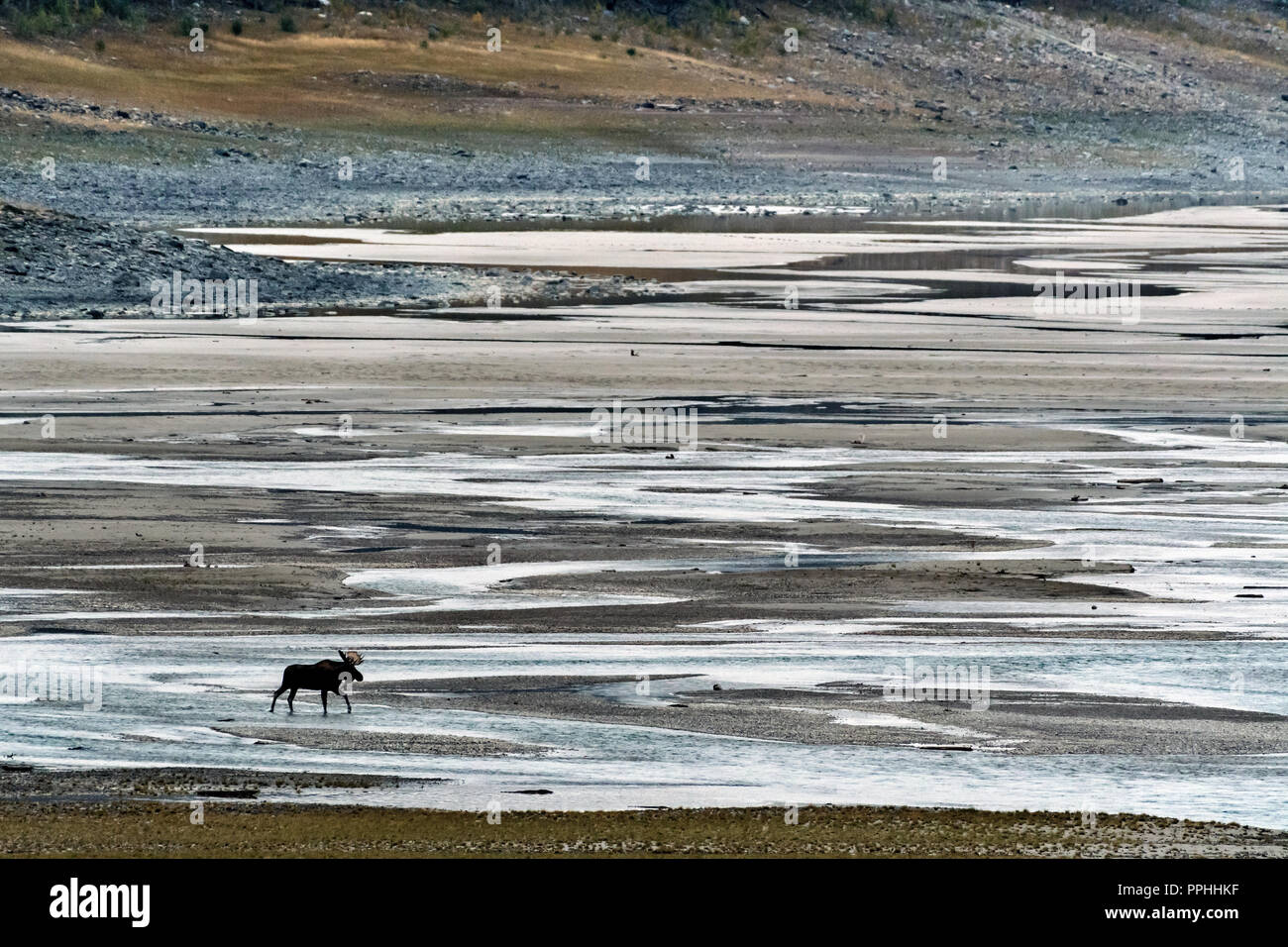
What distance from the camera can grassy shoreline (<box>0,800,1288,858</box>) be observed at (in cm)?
820

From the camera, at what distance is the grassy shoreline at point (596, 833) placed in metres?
8.20

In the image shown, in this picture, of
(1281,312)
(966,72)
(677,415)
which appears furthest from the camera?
(966,72)

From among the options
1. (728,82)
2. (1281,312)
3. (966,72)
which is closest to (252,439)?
(1281,312)

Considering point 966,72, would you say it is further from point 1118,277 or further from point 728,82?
point 1118,277

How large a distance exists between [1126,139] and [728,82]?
51.1ft

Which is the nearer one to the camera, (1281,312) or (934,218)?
(1281,312)

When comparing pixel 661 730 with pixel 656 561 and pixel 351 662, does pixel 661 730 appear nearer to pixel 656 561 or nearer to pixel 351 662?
pixel 351 662

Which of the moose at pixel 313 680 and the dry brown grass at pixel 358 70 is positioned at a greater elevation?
the dry brown grass at pixel 358 70

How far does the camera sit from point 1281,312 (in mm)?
31984

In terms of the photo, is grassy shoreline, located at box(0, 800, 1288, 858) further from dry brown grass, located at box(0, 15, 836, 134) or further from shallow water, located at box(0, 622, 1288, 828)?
dry brown grass, located at box(0, 15, 836, 134)

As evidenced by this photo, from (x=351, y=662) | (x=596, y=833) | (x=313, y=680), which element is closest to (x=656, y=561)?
(x=351, y=662)

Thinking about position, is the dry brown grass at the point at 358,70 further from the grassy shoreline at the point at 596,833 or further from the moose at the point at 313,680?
the grassy shoreline at the point at 596,833

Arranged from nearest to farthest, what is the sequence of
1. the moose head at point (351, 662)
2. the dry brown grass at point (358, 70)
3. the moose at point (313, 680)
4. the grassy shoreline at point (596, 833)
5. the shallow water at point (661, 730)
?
the grassy shoreline at point (596, 833), the shallow water at point (661, 730), the moose at point (313, 680), the moose head at point (351, 662), the dry brown grass at point (358, 70)

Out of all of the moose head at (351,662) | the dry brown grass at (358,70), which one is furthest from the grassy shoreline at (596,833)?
the dry brown grass at (358,70)
